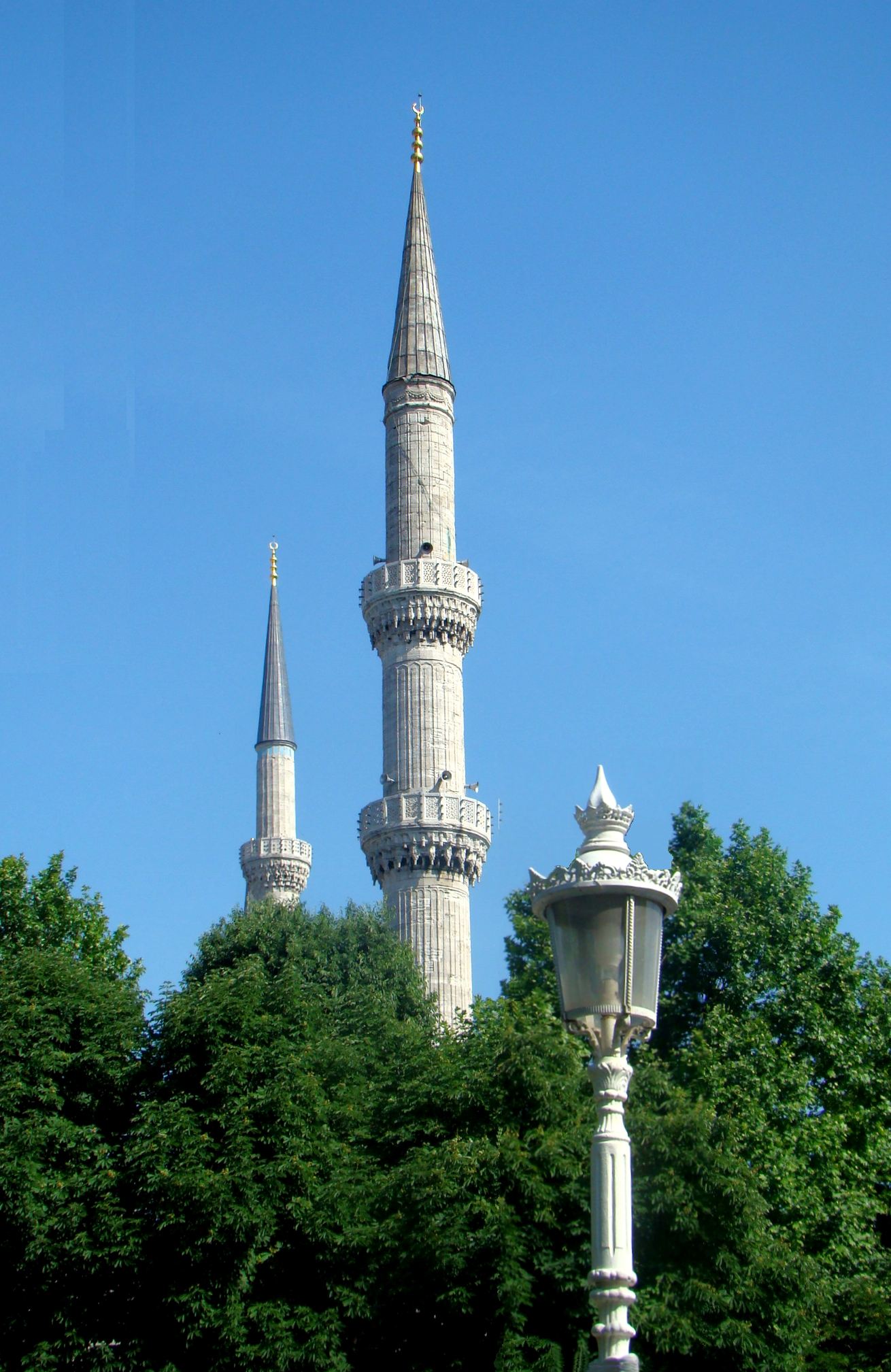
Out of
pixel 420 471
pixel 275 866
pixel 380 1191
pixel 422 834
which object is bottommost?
pixel 380 1191

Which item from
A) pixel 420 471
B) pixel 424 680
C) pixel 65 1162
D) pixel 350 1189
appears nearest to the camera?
pixel 350 1189

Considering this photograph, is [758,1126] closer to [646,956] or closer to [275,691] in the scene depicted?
[646,956]

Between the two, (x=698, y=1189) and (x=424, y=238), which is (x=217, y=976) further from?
(x=424, y=238)

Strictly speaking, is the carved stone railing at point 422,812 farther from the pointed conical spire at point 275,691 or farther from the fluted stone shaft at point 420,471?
the pointed conical spire at point 275,691

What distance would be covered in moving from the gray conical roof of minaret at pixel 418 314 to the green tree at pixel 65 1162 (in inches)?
771

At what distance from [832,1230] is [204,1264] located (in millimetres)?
11224

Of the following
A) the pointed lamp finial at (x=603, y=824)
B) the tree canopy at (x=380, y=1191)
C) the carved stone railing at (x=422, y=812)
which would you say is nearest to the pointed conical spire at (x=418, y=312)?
the carved stone railing at (x=422, y=812)

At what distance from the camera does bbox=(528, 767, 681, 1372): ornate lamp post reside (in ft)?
31.3

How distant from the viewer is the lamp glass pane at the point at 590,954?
976 centimetres

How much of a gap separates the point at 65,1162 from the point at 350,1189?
4548 mm

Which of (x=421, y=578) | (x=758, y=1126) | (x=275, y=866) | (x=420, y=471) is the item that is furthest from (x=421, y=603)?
(x=275, y=866)

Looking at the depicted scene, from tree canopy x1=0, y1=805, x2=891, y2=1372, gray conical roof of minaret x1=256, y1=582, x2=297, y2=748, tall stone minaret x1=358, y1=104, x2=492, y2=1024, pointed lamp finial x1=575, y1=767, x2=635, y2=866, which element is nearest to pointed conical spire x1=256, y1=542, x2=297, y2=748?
gray conical roof of minaret x1=256, y1=582, x2=297, y2=748

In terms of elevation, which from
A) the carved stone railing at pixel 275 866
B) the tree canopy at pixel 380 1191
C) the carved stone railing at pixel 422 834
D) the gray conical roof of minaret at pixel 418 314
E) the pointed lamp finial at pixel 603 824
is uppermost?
the gray conical roof of minaret at pixel 418 314

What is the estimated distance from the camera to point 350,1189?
22.5m
